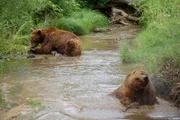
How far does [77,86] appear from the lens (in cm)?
941

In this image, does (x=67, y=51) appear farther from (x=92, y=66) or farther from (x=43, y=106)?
(x=43, y=106)

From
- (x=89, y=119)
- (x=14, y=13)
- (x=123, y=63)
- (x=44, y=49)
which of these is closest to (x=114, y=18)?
(x=44, y=49)

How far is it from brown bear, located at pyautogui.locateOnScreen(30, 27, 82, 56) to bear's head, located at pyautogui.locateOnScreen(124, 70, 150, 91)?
17.9ft

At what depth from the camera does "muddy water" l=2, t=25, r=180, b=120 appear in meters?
7.52

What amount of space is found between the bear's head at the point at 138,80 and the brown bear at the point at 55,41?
17.9ft

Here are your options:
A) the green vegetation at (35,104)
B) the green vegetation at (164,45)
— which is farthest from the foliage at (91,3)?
the green vegetation at (35,104)

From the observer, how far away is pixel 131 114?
754cm

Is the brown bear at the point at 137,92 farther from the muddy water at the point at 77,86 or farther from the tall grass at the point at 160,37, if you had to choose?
the tall grass at the point at 160,37

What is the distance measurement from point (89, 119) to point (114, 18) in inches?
608

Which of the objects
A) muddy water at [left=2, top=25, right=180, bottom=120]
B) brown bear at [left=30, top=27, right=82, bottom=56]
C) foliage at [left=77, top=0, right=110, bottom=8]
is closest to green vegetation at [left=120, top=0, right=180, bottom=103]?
muddy water at [left=2, top=25, right=180, bottom=120]

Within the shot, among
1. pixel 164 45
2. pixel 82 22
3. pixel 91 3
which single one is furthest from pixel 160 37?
pixel 91 3

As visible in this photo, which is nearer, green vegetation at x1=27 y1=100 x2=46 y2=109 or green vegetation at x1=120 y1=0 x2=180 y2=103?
green vegetation at x1=27 y1=100 x2=46 y2=109

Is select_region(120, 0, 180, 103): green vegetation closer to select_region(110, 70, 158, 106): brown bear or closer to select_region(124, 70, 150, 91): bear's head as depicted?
select_region(110, 70, 158, 106): brown bear

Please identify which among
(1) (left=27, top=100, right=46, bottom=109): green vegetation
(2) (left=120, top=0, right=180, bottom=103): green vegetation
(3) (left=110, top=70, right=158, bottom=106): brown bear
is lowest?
(1) (left=27, top=100, right=46, bottom=109): green vegetation
